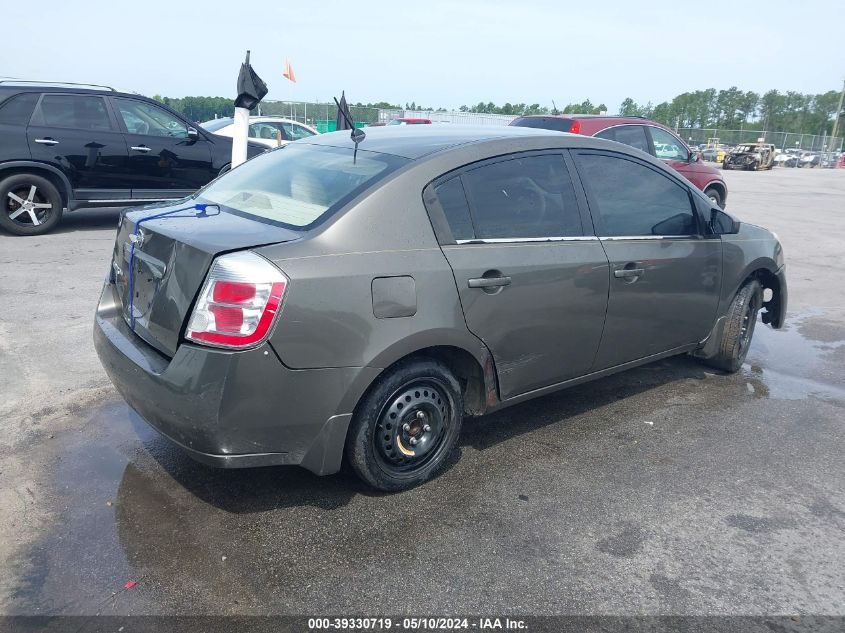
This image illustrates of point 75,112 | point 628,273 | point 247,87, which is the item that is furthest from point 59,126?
point 628,273

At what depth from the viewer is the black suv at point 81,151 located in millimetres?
8703

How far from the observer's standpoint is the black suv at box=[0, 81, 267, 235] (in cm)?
870

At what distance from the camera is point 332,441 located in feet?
9.70

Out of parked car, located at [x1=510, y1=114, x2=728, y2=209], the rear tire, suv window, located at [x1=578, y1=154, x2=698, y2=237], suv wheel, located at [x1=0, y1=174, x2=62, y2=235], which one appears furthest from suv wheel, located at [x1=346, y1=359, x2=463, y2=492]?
suv wheel, located at [x1=0, y1=174, x2=62, y2=235]

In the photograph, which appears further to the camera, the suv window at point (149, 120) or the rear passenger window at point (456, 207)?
the suv window at point (149, 120)

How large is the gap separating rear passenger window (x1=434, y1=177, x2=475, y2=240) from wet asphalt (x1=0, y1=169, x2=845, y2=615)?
4.07 feet

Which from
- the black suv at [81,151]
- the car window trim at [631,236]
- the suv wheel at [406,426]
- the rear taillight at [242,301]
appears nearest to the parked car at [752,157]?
the black suv at [81,151]

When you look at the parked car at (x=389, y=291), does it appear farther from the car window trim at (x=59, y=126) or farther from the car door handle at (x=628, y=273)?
the car window trim at (x=59, y=126)

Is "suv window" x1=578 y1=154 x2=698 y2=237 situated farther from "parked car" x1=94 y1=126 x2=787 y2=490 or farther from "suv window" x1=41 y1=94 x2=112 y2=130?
"suv window" x1=41 y1=94 x2=112 y2=130

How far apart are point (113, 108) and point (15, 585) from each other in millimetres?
8083

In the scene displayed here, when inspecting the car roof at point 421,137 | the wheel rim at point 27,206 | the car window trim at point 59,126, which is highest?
the car window trim at point 59,126

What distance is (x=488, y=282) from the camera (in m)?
3.30

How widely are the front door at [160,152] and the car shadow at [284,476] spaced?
6499 mm

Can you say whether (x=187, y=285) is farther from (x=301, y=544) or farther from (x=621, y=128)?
(x=621, y=128)
